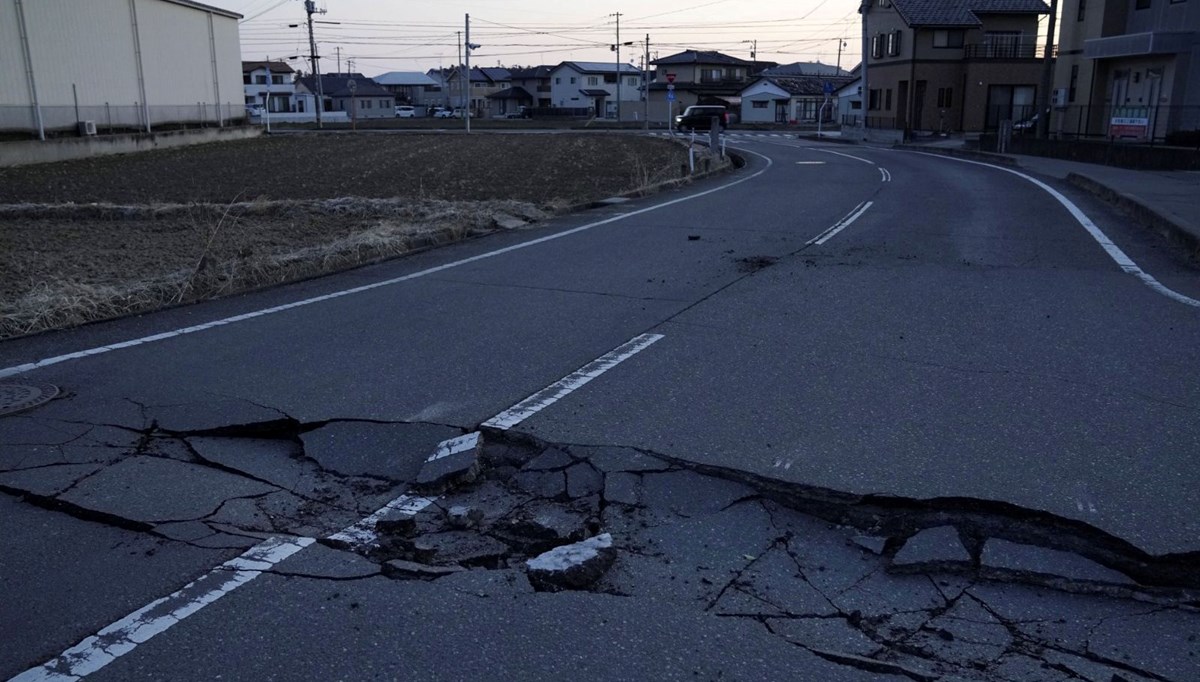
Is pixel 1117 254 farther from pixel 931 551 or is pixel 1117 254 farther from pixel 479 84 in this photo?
pixel 479 84

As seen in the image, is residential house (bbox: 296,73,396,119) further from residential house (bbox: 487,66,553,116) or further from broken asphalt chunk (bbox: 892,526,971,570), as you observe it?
broken asphalt chunk (bbox: 892,526,971,570)

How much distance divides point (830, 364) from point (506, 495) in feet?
9.53

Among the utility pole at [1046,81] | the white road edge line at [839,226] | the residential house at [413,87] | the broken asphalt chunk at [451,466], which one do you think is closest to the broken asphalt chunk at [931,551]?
the broken asphalt chunk at [451,466]

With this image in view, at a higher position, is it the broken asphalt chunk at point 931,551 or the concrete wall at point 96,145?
the concrete wall at point 96,145

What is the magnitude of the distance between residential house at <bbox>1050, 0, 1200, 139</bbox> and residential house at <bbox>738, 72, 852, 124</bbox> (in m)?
49.6

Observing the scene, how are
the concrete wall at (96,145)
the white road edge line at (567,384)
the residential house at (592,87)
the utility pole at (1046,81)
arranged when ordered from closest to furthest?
1. the white road edge line at (567,384)
2. the utility pole at (1046,81)
3. the concrete wall at (96,145)
4. the residential house at (592,87)

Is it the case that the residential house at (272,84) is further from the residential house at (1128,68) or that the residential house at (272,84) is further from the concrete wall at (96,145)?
the residential house at (1128,68)

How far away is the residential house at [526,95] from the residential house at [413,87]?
16.7 metres

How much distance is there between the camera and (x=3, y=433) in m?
5.11

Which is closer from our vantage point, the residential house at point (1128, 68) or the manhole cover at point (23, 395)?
the manhole cover at point (23, 395)

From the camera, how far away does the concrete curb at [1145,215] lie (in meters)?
11.2

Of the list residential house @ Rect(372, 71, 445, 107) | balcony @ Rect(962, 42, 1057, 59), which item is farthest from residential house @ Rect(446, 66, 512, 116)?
balcony @ Rect(962, 42, 1057, 59)

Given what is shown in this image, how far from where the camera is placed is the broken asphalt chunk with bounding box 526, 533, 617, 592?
3.64 meters

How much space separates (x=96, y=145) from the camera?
1350 inches
